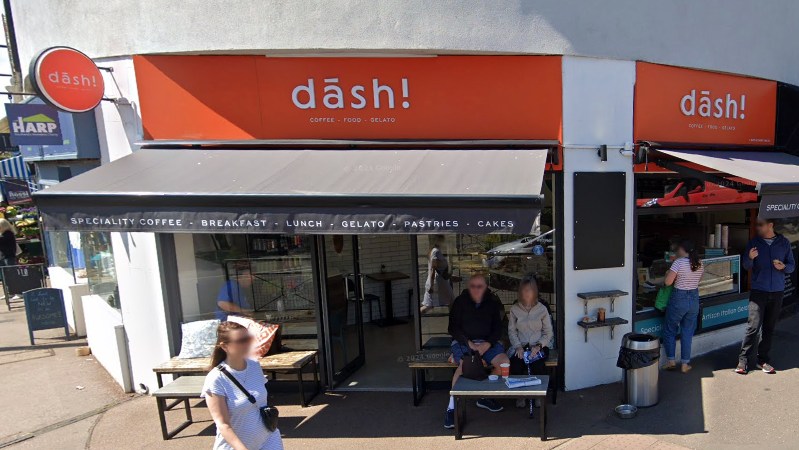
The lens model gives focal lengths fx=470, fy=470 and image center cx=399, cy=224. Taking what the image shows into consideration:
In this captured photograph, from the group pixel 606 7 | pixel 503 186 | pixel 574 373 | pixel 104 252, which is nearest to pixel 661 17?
pixel 606 7

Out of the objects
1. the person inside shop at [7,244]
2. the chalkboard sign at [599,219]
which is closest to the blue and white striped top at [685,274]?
the chalkboard sign at [599,219]

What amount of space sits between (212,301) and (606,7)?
589 cm

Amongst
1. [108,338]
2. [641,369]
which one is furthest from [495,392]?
[108,338]

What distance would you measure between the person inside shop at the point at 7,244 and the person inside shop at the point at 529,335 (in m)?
12.8

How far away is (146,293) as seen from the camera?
5699mm

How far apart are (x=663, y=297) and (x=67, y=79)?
7.34 metres

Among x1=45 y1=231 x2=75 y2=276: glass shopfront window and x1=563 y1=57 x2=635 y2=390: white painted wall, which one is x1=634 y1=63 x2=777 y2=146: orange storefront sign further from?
x1=45 y1=231 x2=75 y2=276: glass shopfront window

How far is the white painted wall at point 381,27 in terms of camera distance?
17.0ft

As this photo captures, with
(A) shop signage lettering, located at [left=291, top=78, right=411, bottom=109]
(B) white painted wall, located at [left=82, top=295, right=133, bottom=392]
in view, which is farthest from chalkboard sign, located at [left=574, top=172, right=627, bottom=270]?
(B) white painted wall, located at [left=82, top=295, right=133, bottom=392]

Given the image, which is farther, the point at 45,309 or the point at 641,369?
the point at 45,309

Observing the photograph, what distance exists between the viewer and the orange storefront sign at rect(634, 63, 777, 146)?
566cm

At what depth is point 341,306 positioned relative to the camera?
617cm

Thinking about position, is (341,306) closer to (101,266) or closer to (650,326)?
(101,266)

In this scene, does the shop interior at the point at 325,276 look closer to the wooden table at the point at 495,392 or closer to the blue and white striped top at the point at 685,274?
the wooden table at the point at 495,392
